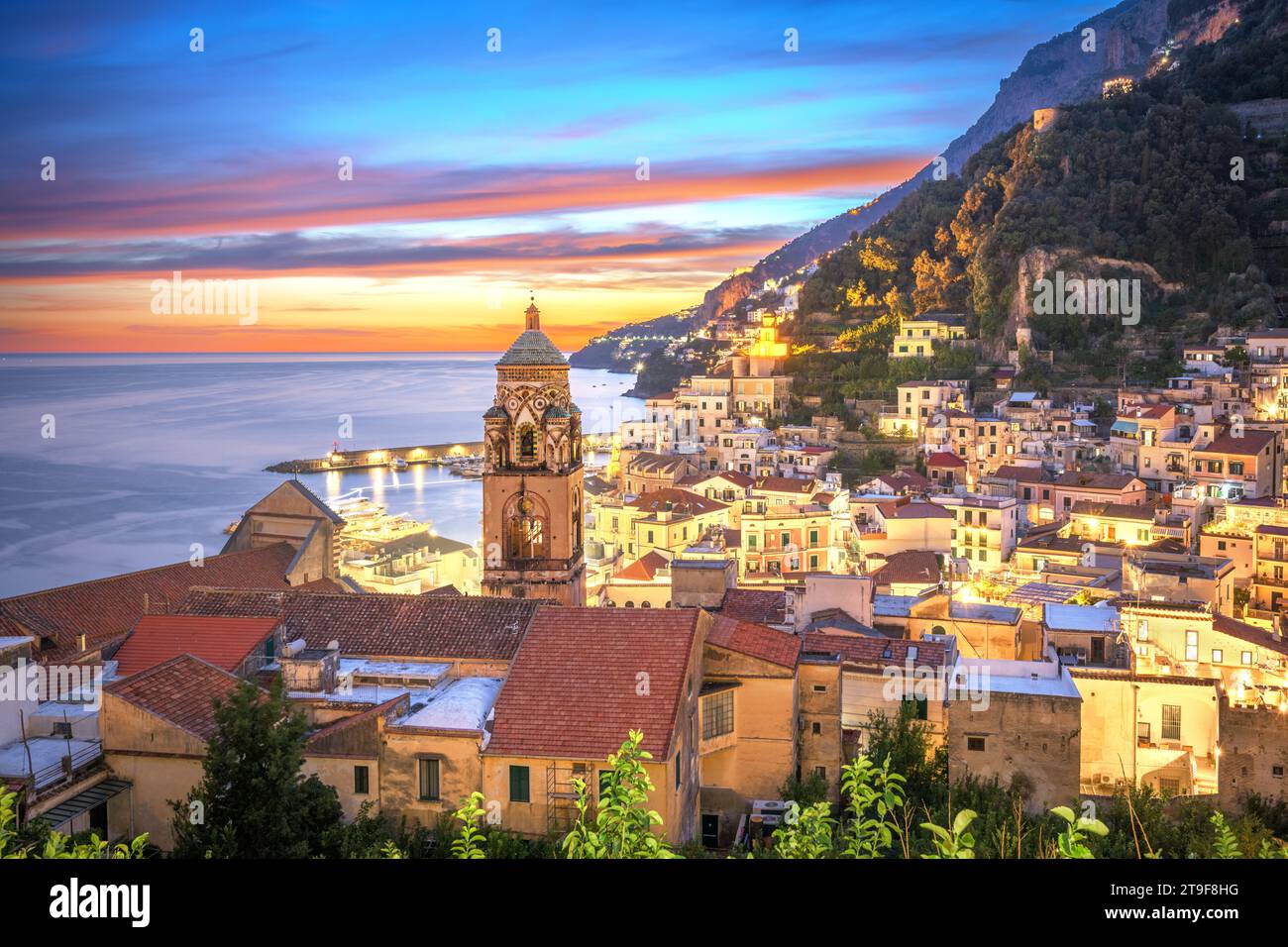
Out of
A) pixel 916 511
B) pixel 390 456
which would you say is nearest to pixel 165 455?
pixel 390 456

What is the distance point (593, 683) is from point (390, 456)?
66.7 m

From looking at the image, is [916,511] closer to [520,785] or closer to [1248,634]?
[1248,634]

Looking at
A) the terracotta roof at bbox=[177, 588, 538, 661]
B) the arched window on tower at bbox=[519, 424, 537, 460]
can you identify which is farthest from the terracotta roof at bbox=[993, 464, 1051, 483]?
the terracotta roof at bbox=[177, 588, 538, 661]

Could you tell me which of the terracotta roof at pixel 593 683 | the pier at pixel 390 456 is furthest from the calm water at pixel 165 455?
the terracotta roof at pixel 593 683

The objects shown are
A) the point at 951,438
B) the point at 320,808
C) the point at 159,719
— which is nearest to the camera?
the point at 320,808

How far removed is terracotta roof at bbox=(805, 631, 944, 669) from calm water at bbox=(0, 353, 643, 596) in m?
22.5

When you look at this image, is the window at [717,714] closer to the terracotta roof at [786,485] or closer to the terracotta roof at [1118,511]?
the terracotta roof at [1118,511]

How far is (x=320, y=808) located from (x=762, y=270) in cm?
10769

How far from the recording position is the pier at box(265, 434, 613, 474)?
6906 centimetres
